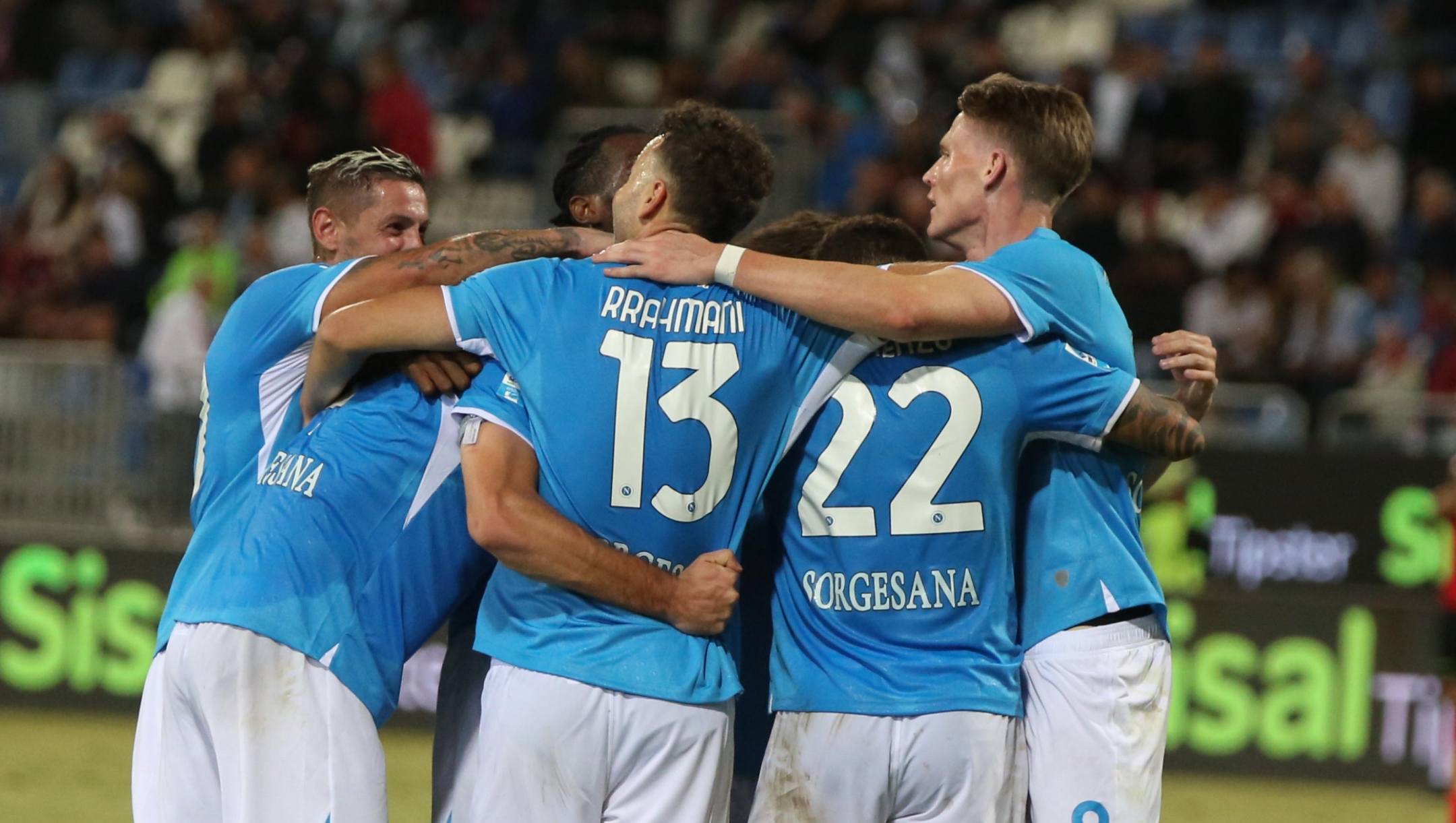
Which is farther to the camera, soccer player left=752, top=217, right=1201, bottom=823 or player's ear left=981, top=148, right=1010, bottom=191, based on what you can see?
player's ear left=981, top=148, right=1010, bottom=191

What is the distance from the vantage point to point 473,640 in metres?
4.30

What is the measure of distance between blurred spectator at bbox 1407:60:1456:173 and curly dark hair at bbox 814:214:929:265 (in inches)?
438

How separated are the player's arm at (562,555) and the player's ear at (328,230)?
1.12 meters

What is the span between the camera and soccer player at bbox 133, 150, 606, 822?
13.7 feet

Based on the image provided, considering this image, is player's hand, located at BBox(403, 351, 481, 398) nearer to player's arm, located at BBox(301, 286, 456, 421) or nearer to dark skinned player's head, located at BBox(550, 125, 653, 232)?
player's arm, located at BBox(301, 286, 456, 421)

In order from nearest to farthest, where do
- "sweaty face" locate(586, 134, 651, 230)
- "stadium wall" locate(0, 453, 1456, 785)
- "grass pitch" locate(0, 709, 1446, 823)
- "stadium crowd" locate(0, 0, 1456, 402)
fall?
"sweaty face" locate(586, 134, 651, 230) → "grass pitch" locate(0, 709, 1446, 823) → "stadium wall" locate(0, 453, 1456, 785) → "stadium crowd" locate(0, 0, 1456, 402)

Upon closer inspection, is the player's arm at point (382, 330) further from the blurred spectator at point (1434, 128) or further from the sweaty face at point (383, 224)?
the blurred spectator at point (1434, 128)

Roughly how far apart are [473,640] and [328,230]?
125 centimetres

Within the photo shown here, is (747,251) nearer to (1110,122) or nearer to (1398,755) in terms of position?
(1398,755)

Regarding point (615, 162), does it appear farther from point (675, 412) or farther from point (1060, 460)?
point (1060, 460)

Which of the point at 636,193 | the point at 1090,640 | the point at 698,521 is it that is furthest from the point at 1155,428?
the point at 636,193

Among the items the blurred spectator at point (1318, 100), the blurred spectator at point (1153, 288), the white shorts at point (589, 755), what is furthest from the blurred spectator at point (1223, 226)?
the white shorts at point (589, 755)

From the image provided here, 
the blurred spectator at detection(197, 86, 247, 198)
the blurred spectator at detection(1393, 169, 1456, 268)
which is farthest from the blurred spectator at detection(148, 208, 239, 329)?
the blurred spectator at detection(1393, 169, 1456, 268)

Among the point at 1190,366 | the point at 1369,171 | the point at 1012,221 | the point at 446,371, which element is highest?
the point at 1369,171
